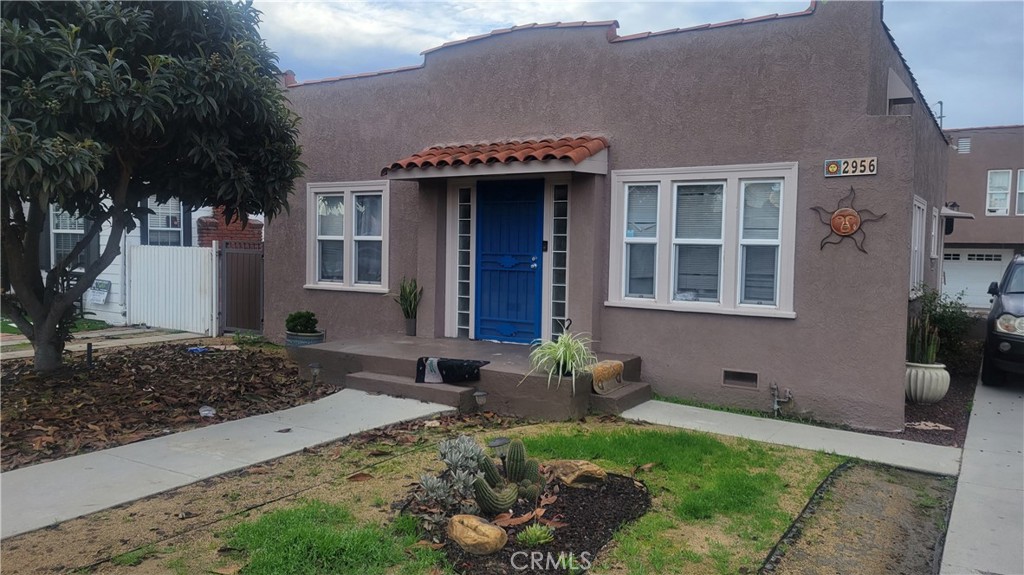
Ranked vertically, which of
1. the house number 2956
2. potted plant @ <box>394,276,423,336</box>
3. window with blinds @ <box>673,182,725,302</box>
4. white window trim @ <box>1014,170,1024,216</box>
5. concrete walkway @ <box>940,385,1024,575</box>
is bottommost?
concrete walkway @ <box>940,385,1024,575</box>

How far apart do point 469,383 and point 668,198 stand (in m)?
3.22

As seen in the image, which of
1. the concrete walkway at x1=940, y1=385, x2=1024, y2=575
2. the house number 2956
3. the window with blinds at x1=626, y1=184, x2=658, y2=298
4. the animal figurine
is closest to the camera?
the concrete walkway at x1=940, y1=385, x2=1024, y2=575

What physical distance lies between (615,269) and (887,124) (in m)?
3.36

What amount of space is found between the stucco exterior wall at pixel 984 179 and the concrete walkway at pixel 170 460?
25.9 metres

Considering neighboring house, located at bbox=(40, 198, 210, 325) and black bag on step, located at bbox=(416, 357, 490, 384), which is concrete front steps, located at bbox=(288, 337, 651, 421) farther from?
neighboring house, located at bbox=(40, 198, 210, 325)

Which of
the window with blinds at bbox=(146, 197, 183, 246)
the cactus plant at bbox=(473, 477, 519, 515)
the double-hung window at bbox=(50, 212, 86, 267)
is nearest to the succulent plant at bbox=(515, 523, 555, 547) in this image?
the cactus plant at bbox=(473, 477, 519, 515)

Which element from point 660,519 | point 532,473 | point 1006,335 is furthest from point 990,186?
point 532,473

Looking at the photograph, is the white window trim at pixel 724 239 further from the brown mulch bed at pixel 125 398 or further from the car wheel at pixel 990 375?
the car wheel at pixel 990 375

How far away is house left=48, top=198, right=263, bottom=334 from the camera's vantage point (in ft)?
47.0

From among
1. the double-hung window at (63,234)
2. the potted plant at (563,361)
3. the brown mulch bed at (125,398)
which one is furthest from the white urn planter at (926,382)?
the double-hung window at (63,234)

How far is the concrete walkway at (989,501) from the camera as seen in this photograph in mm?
4352

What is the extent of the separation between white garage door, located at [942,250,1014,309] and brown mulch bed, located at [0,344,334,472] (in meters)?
27.5

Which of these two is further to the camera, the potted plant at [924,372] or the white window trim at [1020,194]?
the white window trim at [1020,194]

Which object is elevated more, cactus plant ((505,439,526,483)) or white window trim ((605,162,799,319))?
white window trim ((605,162,799,319))
